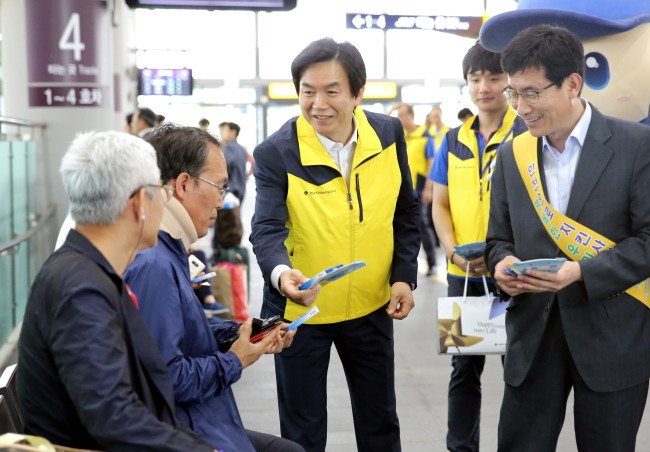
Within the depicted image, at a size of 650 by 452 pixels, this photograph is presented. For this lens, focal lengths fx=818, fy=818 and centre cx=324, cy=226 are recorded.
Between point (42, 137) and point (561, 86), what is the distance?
6.59 metres

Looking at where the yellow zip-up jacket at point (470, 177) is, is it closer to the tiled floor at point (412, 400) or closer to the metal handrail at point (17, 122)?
the tiled floor at point (412, 400)

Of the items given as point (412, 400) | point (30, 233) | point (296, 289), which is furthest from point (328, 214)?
point (30, 233)

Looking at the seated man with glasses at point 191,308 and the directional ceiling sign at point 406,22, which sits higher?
the directional ceiling sign at point 406,22

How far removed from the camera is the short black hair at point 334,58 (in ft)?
9.61

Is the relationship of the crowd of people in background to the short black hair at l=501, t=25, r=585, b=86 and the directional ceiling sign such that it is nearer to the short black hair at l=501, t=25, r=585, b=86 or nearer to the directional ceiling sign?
the short black hair at l=501, t=25, r=585, b=86

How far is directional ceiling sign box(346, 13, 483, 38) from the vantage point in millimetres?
12234

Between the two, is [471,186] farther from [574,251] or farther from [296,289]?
[296,289]

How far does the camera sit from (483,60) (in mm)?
3625

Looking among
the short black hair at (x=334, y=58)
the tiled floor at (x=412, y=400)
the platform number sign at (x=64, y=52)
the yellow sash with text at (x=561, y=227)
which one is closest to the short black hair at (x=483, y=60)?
the short black hair at (x=334, y=58)

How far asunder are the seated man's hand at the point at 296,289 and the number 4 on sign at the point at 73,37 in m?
5.94

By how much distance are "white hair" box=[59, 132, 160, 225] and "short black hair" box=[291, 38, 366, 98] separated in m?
1.21

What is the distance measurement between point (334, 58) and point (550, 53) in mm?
785

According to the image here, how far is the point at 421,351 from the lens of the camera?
636 cm

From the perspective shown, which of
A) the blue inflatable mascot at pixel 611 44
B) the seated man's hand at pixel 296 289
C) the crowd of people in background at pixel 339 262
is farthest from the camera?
the blue inflatable mascot at pixel 611 44
